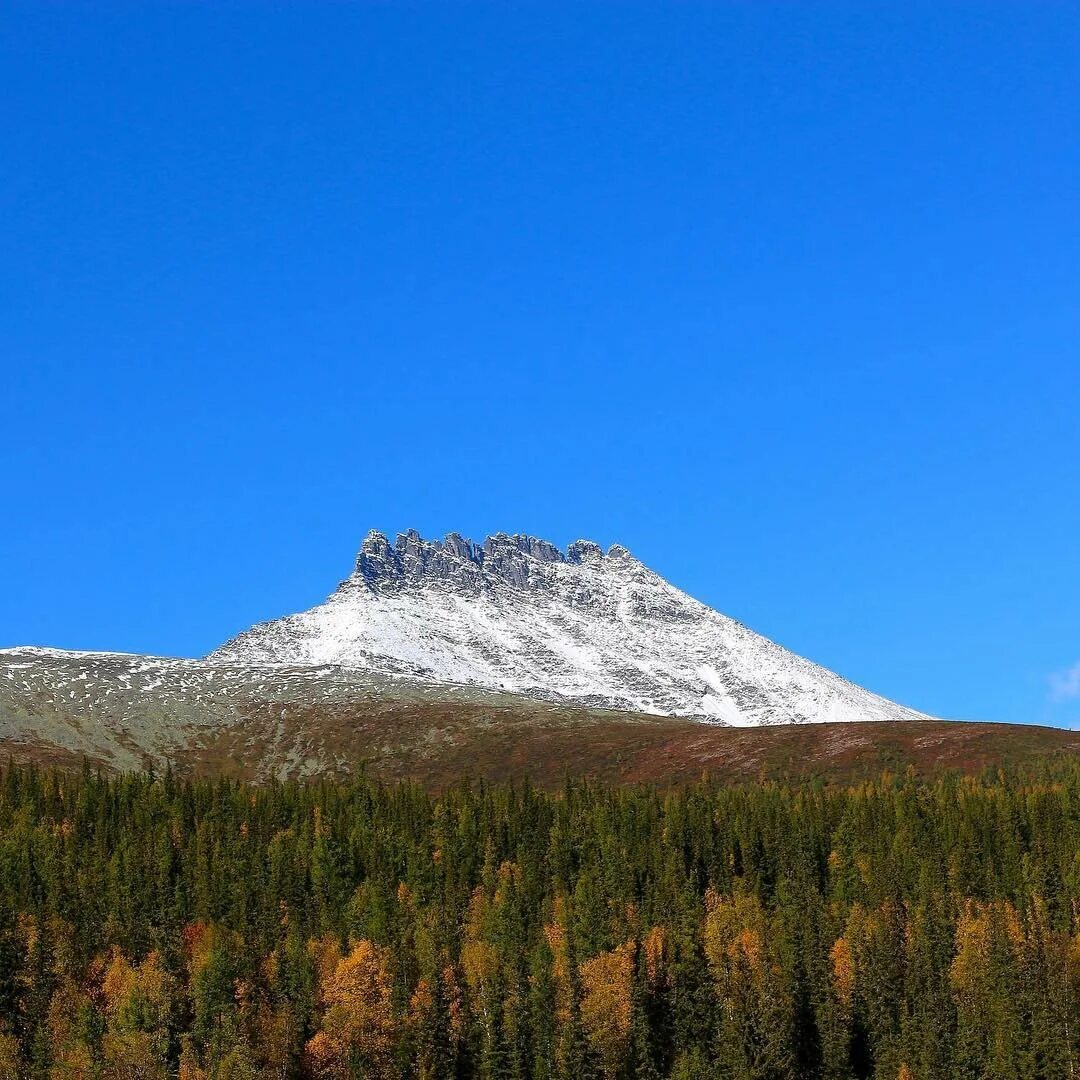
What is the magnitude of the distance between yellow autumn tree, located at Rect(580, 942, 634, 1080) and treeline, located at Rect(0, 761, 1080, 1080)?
31 centimetres

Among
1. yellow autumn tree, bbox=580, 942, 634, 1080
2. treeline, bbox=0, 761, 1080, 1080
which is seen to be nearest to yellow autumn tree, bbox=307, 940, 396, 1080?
treeline, bbox=0, 761, 1080, 1080

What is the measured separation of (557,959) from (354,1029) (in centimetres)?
2387

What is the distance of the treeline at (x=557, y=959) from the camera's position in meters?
139

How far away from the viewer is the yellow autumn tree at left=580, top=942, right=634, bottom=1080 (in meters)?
140

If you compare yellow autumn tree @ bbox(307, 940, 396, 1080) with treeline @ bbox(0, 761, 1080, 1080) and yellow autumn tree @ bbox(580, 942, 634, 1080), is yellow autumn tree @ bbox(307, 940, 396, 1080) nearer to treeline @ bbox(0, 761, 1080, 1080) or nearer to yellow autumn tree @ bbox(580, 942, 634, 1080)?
treeline @ bbox(0, 761, 1080, 1080)

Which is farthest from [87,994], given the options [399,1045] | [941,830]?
[941,830]

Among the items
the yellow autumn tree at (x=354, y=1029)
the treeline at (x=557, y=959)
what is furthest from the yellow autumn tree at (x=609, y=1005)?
the yellow autumn tree at (x=354, y=1029)

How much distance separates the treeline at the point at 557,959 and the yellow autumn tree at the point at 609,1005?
0.31 meters

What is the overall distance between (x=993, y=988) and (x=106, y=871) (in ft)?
347

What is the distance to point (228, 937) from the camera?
170 meters

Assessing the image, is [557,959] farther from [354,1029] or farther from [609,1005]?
[354,1029]

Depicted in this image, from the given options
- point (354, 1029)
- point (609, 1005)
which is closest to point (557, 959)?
point (609, 1005)

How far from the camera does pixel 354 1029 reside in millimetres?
142750

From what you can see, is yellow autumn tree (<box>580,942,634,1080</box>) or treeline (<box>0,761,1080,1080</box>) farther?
yellow autumn tree (<box>580,942,634,1080</box>)
